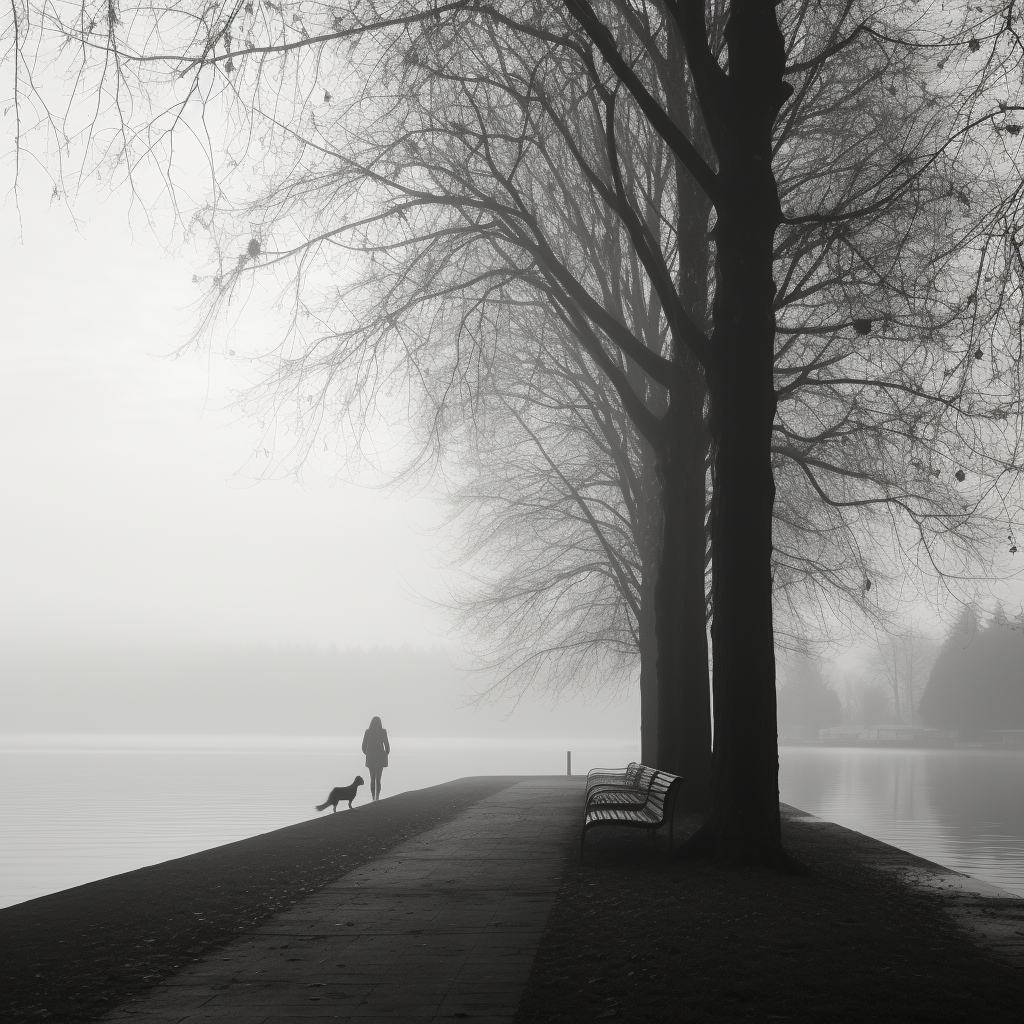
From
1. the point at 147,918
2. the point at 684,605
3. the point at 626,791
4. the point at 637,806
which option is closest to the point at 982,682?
the point at 684,605

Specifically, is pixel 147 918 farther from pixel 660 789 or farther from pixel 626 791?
pixel 626 791

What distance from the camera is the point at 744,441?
33.4 ft

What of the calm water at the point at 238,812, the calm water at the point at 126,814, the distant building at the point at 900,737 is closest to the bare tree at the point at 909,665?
the distant building at the point at 900,737

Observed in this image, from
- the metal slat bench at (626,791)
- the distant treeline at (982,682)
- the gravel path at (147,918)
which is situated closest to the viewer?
the gravel path at (147,918)

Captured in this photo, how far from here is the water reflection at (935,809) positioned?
61.0 ft

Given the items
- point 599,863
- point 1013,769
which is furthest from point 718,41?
point 1013,769

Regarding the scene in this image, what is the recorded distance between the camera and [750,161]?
34.3 feet

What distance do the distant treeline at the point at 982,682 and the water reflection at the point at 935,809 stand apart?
34.3 metres

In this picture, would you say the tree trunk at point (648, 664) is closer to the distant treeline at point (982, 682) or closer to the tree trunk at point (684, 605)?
the tree trunk at point (684, 605)

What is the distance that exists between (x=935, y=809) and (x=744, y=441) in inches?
924

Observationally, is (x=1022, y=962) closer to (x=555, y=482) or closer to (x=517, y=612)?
(x=555, y=482)

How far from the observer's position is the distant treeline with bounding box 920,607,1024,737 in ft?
287

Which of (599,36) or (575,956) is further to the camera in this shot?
(599,36)

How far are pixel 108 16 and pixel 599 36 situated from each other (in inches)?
185
